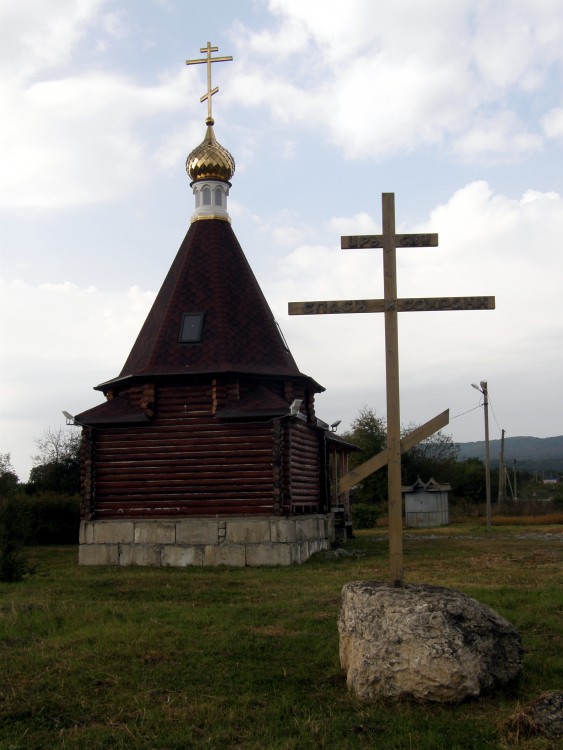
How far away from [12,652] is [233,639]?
2.06 metres

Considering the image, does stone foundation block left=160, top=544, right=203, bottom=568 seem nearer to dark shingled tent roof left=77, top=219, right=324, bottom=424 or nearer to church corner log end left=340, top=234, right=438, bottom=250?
dark shingled tent roof left=77, top=219, right=324, bottom=424

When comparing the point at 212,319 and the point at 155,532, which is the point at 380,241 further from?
the point at 212,319

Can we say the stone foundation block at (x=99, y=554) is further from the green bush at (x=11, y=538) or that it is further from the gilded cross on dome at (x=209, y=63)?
→ the gilded cross on dome at (x=209, y=63)

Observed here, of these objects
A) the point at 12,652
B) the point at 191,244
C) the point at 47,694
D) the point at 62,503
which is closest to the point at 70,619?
the point at 12,652

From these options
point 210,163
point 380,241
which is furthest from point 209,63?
point 380,241

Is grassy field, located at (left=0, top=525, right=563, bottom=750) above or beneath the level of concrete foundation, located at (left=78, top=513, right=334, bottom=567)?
beneath

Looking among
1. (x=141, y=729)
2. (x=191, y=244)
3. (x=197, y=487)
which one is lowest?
(x=141, y=729)

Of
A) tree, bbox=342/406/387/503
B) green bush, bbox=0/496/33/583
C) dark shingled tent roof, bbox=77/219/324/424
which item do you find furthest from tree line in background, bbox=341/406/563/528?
green bush, bbox=0/496/33/583

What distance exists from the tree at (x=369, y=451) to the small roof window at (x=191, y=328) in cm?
2633

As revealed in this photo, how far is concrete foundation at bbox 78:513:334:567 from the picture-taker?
16.4 metres

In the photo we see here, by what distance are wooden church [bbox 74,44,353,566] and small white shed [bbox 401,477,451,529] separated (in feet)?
60.5

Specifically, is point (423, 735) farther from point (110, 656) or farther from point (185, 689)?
point (110, 656)

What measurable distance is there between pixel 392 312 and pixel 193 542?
35.1 ft

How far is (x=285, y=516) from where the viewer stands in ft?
54.4
